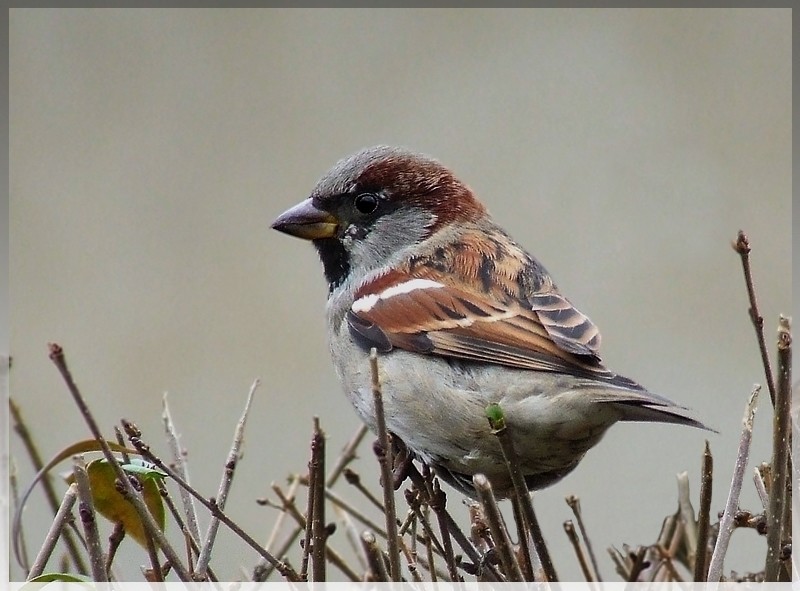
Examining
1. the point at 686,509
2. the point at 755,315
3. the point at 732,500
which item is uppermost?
the point at 755,315

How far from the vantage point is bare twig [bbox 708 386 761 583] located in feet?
3.23

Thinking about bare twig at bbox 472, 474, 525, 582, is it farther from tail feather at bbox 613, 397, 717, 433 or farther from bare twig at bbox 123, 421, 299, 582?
tail feather at bbox 613, 397, 717, 433

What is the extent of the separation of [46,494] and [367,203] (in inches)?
35.1

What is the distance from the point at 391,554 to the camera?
96 cm

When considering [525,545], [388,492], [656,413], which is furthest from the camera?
[656,413]

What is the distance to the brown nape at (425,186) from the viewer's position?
1.94 m

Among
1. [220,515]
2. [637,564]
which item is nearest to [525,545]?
[637,564]

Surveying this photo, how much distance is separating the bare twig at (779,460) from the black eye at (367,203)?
1.06 meters

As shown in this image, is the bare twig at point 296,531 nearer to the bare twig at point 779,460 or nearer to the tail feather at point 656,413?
the tail feather at point 656,413

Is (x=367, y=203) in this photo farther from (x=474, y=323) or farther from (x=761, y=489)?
(x=761, y=489)

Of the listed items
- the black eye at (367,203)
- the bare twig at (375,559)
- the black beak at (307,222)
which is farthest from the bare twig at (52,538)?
the black eye at (367,203)

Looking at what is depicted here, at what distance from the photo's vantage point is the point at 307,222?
74.9 inches

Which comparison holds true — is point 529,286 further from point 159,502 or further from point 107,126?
point 107,126

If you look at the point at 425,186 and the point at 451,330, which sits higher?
the point at 425,186
